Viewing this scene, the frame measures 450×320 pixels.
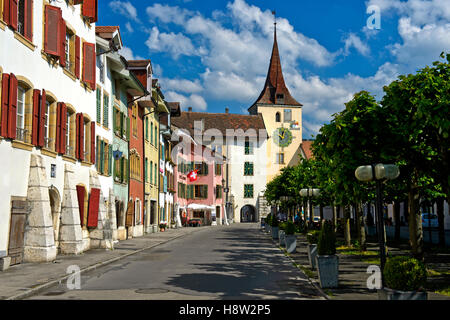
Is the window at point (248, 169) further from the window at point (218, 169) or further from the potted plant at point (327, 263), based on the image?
the potted plant at point (327, 263)

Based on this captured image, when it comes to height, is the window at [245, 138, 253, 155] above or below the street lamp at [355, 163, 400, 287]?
above

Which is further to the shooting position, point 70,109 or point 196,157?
point 196,157

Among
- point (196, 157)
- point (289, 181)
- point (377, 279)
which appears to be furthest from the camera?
point (196, 157)

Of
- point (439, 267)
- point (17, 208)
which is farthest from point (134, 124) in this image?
point (439, 267)

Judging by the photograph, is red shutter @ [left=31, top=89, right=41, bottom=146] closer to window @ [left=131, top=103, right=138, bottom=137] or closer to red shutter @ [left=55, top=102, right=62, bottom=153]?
red shutter @ [left=55, top=102, right=62, bottom=153]

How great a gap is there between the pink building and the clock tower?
59.7 ft

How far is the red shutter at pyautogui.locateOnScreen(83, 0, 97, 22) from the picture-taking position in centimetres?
2348

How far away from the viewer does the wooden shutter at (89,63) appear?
916 inches

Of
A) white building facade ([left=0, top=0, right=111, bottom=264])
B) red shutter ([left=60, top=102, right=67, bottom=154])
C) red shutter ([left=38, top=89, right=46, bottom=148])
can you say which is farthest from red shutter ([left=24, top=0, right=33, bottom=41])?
red shutter ([left=60, top=102, right=67, bottom=154])

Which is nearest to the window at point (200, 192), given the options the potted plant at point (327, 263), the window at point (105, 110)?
the window at point (105, 110)

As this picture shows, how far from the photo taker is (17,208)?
16703 mm

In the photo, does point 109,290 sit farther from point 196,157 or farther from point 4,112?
point 196,157

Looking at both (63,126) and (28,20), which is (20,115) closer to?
(28,20)

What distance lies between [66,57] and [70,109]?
2138 millimetres
